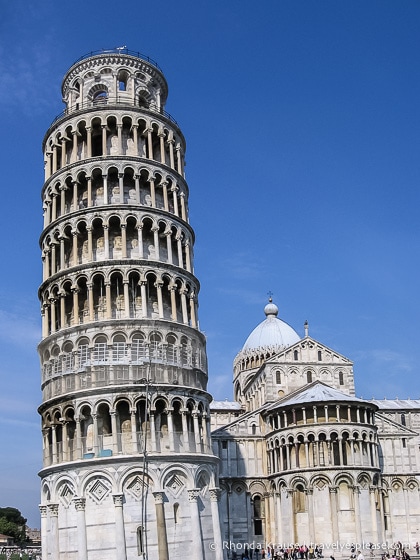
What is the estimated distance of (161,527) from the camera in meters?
36.2

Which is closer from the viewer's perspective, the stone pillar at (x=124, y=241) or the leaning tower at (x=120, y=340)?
the leaning tower at (x=120, y=340)

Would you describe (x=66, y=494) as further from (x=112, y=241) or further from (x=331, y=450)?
(x=331, y=450)

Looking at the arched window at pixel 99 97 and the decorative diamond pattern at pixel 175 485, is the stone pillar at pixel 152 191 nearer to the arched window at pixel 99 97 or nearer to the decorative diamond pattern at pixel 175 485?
the arched window at pixel 99 97

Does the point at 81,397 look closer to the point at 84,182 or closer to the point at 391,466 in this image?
the point at 84,182

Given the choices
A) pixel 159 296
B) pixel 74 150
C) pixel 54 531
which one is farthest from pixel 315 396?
pixel 74 150

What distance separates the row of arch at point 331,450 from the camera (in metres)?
58.8

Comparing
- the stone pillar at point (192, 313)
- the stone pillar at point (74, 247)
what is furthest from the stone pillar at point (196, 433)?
the stone pillar at point (74, 247)

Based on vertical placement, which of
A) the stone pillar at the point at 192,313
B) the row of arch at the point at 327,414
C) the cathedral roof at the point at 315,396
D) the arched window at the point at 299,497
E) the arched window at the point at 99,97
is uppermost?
the arched window at the point at 99,97

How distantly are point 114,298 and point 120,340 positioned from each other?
2691 millimetres

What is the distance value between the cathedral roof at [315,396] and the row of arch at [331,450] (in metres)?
2.67

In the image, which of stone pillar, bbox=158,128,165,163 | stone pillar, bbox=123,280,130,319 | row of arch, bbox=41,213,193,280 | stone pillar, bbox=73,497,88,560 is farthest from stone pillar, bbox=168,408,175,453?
stone pillar, bbox=158,128,165,163

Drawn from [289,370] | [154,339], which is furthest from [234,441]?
[154,339]

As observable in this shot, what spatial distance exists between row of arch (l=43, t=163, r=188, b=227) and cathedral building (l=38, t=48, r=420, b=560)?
90mm

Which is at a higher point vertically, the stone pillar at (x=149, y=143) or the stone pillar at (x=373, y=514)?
the stone pillar at (x=149, y=143)
